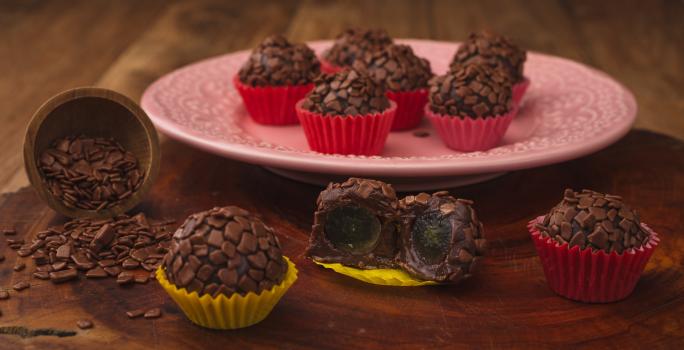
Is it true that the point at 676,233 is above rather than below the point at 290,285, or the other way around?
below

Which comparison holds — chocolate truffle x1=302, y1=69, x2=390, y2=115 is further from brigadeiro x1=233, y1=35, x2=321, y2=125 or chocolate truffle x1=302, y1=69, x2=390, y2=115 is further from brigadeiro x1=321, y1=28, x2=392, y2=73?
brigadeiro x1=321, y1=28, x2=392, y2=73

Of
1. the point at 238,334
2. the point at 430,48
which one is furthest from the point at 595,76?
the point at 238,334

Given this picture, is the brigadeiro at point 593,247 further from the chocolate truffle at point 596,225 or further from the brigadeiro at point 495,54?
the brigadeiro at point 495,54

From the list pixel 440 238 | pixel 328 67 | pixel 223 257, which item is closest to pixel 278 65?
pixel 328 67

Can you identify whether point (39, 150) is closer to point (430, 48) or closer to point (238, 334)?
point (238, 334)

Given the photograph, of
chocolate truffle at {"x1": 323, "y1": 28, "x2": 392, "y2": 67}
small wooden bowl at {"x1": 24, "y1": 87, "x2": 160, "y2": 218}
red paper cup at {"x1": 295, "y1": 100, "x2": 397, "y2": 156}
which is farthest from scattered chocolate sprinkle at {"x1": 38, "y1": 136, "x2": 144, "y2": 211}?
chocolate truffle at {"x1": 323, "y1": 28, "x2": 392, "y2": 67}

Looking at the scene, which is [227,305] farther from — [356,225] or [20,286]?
[20,286]
